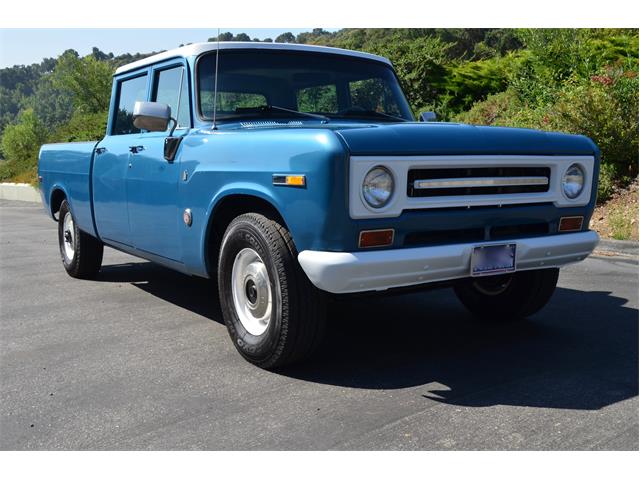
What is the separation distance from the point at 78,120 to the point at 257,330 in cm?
2285

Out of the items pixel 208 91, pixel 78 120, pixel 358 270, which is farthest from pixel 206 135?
pixel 78 120

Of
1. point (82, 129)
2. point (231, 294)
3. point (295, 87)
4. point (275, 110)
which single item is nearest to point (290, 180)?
point (231, 294)

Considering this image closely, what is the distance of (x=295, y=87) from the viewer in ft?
16.3

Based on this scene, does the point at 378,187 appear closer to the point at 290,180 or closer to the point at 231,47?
the point at 290,180

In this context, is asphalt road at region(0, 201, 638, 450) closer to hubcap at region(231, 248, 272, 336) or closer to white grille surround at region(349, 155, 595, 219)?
hubcap at region(231, 248, 272, 336)

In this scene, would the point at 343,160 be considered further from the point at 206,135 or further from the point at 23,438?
the point at 23,438

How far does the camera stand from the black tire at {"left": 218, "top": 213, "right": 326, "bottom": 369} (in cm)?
373

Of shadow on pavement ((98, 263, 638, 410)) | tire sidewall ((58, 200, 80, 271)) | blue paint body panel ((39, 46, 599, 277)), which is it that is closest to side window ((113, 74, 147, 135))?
blue paint body panel ((39, 46, 599, 277))

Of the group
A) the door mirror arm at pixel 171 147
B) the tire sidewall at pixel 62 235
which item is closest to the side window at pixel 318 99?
the door mirror arm at pixel 171 147

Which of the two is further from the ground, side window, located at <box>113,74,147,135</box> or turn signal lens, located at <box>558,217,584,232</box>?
side window, located at <box>113,74,147,135</box>

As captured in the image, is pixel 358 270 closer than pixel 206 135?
Yes

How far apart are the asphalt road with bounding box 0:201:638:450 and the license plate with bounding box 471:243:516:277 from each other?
59 centimetres

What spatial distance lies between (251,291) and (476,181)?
1.45 m

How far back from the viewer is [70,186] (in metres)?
6.75
